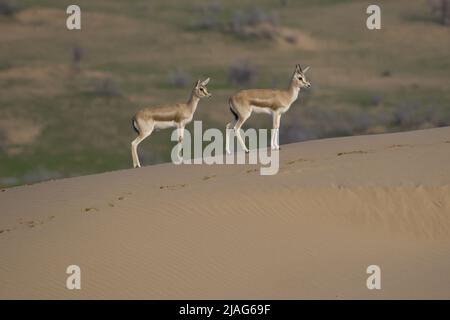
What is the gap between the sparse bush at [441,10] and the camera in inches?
2069

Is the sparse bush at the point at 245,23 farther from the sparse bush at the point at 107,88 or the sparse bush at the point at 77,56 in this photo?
the sparse bush at the point at 107,88

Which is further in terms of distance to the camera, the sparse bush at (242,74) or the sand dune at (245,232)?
the sparse bush at (242,74)

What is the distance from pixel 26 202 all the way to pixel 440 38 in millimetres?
31009

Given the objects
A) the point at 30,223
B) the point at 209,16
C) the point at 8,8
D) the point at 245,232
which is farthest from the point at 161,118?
the point at 8,8

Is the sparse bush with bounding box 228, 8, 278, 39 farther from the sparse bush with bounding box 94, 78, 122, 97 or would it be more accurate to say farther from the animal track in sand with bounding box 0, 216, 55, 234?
the animal track in sand with bounding box 0, 216, 55, 234

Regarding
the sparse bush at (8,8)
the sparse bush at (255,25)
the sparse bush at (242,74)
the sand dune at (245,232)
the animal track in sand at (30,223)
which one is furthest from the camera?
the sparse bush at (8,8)

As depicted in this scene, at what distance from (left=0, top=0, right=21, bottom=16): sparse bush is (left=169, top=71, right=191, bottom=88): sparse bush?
37.0 feet

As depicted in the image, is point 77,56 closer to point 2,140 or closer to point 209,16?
point 209,16

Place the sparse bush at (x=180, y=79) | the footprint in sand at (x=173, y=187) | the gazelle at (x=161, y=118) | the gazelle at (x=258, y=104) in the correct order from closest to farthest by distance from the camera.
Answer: the footprint in sand at (x=173, y=187) < the gazelle at (x=258, y=104) < the gazelle at (x=161, y=118) < the sparse bush at (x=180, y=79)

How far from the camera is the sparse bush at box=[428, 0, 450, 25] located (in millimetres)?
52562

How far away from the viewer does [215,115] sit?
127ft

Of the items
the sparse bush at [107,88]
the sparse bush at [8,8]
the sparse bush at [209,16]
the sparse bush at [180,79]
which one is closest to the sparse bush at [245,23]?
the sparse bush at [209,16]

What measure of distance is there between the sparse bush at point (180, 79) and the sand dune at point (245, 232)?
65.0ft

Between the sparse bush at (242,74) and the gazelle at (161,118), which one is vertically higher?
the sparse bush at (242,74)
